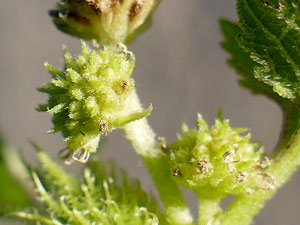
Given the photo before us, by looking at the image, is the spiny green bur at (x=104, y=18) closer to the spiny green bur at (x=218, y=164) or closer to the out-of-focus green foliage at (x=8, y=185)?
the spiny green bur at (x=218, y=164)

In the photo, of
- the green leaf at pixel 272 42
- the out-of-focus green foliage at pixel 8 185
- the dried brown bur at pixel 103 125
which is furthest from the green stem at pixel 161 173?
the out-of-focus green foliage at pixel 8 185

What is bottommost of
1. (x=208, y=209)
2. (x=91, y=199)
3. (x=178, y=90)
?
(x=178, y=90)

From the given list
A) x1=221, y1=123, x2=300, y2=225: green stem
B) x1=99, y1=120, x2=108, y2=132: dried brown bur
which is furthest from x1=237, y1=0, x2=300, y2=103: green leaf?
x1=99, y1=120, x2=108, y2=132: dried brown bur

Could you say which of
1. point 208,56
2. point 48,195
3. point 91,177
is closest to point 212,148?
point 91,177

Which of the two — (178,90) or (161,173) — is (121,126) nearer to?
(161,173)

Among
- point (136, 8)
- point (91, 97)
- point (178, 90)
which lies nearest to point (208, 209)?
point (91, 97)

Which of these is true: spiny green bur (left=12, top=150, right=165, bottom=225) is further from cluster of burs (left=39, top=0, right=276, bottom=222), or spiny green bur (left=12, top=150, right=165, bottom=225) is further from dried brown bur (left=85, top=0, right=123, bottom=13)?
dried brown bur (left=85, top=0, right=123, bottom=13)

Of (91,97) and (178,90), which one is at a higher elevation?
(91,97)

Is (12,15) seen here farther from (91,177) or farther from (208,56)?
(91,177)
